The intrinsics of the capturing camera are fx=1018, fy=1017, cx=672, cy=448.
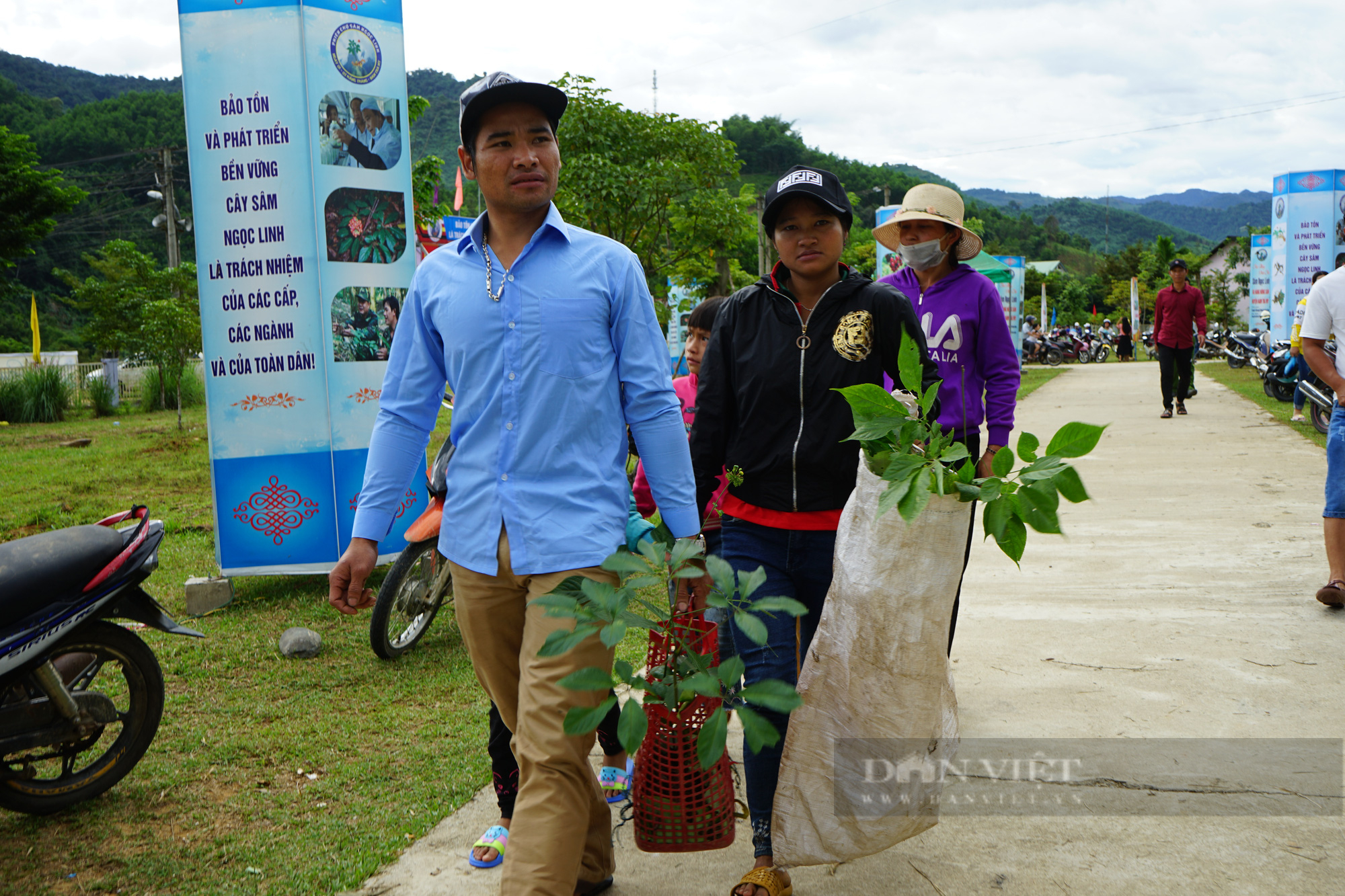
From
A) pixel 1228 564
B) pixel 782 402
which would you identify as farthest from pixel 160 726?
pixel 1228 564

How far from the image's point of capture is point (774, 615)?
2.61m

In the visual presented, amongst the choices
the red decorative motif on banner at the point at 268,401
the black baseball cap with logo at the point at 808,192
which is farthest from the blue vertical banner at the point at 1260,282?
the black baseball cap with logo at the point at 808,192

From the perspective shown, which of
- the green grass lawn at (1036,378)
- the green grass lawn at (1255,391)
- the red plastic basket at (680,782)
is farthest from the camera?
the green grass lawn at (1036,378)

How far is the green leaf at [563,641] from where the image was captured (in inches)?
75.7

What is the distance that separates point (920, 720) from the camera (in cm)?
238

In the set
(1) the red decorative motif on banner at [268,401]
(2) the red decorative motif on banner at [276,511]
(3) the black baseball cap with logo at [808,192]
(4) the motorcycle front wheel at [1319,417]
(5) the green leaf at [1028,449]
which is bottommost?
(4) the motorcycle front wheel at [1319,417]

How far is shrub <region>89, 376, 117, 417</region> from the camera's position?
20.1 meters

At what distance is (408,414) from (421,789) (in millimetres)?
1433

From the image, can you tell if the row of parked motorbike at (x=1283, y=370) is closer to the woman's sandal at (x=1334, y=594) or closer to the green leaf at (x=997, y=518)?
the woman's sandal at (x=1334, y=594)

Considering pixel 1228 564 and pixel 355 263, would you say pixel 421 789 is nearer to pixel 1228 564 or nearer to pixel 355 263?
pixel 355 263

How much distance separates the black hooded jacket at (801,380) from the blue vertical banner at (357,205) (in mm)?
3314

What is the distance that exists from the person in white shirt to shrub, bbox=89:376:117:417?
20845mm

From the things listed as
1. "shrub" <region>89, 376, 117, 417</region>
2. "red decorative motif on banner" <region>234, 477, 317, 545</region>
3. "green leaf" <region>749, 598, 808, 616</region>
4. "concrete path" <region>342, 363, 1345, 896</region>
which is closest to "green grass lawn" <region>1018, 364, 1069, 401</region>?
"concrete path" <region>342, 363, 1345, 896</region>

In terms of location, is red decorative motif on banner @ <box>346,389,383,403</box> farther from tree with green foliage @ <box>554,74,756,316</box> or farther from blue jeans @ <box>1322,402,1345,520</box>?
tree with green foliage @ <box>554,74,756,316</box>
